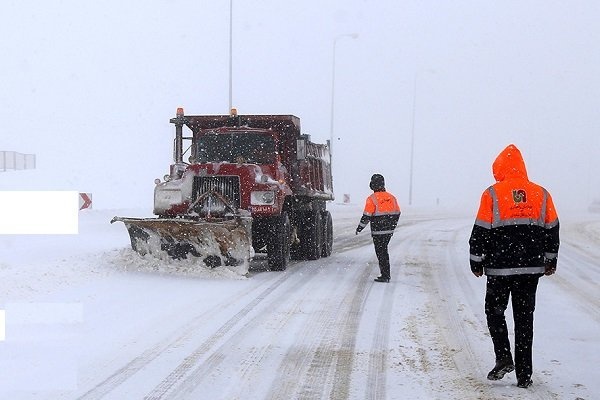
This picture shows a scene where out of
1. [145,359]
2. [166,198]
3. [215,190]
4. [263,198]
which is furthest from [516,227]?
[166,198]

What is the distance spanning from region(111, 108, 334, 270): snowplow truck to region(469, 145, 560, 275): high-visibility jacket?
17.5 feet

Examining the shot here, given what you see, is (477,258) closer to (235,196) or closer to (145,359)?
(145,359)

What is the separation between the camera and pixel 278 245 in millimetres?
11188

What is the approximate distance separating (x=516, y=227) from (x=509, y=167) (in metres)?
0.43

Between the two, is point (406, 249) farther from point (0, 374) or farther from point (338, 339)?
point (0, 374)

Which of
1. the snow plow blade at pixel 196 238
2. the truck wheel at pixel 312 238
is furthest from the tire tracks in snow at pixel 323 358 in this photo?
the truck wheel at pixel 312 238

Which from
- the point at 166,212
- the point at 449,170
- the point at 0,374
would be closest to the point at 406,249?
the point at 166,212

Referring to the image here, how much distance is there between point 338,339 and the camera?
6418 millimetres

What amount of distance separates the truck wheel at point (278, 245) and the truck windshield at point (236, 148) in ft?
3.61

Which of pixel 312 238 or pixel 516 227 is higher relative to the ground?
pixel 516 227

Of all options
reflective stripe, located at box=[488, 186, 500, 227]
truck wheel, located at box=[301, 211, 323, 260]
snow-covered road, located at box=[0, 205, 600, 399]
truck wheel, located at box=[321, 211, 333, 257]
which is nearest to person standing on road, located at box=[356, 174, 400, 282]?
snow-covered road, located at box=[0, 205, 600, 399]

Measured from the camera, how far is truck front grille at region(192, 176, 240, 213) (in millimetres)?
10695

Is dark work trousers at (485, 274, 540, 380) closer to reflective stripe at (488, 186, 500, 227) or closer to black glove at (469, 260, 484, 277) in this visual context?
black glove at (469, 260, 484, 277)

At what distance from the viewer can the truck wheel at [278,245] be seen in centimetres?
1112
